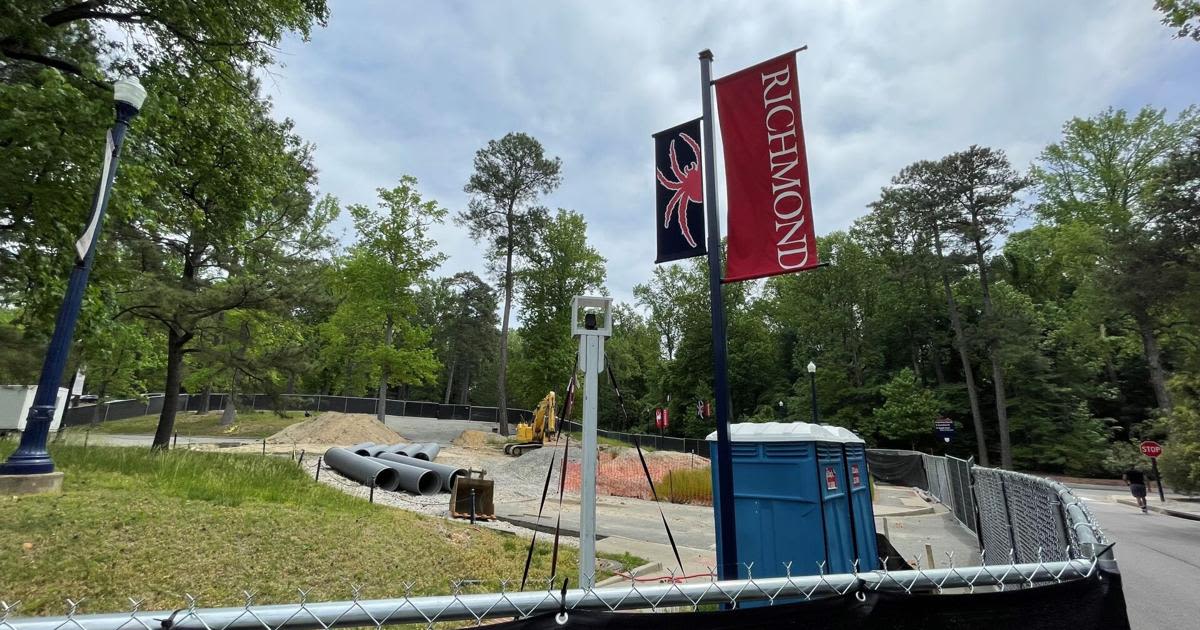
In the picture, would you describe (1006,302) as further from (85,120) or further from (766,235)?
(85,120)

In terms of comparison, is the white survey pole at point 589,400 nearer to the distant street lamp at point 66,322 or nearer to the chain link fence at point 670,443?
the distant street lamp at point 66,322

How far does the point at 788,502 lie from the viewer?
5.57m

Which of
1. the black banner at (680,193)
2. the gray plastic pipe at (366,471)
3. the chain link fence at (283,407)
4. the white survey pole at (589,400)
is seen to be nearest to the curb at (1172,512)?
the black banner at (680,193)

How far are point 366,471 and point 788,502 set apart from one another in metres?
11.3

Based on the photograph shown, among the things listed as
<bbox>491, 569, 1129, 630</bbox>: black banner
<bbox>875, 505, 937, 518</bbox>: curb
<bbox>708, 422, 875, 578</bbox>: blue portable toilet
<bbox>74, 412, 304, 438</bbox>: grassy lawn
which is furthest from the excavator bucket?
<bbox>74, 412, 304, 438</bbox>: grassy lawn

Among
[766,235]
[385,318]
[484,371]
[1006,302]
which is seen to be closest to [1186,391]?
[1006,302]

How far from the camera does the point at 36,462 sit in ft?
21.5

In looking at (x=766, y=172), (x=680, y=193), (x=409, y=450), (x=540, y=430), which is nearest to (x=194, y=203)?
(x=409, y=450)

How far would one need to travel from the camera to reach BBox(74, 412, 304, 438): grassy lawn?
95.1 feet

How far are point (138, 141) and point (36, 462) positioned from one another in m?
6.23

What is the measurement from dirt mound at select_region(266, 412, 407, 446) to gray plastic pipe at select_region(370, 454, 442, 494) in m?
13.0

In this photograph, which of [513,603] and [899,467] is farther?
[899,467]

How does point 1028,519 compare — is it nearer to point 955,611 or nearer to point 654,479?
point 955,611

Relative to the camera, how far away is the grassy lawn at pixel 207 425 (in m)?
29.0
